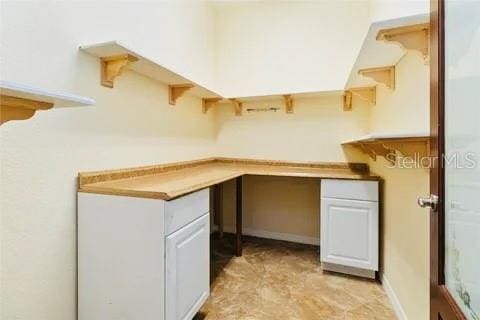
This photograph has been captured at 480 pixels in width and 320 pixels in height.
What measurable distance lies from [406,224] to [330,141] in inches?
56.6

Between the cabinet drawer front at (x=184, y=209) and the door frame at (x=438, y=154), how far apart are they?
108 centimetres

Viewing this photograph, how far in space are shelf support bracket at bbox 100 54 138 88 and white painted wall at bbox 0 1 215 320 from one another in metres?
0.04

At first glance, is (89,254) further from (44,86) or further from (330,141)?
(330,141)

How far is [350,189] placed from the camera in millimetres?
2168

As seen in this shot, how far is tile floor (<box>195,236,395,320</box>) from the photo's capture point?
66.7 inches

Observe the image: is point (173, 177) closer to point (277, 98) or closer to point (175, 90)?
point (175, 90)

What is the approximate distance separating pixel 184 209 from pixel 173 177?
56 cm

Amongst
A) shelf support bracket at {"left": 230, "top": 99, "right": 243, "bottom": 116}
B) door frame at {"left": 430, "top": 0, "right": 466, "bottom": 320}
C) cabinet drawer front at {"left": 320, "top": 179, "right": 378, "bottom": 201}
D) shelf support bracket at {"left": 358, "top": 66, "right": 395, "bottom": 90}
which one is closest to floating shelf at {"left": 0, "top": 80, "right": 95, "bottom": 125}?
door frame at {"left": 430, "top": 0, "right": 466, "bottom": 320}

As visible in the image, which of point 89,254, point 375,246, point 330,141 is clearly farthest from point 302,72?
point 89,254

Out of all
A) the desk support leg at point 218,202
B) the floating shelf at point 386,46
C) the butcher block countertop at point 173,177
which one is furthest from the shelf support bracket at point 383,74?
the desk support leg at point 218,202

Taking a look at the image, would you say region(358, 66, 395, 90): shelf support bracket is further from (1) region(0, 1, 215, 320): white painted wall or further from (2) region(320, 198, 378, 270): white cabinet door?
(1) region(0, 1, 215, 320): white painted wall

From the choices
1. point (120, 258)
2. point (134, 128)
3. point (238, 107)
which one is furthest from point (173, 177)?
point (238, 107)

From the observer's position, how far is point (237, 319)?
163 centimetres

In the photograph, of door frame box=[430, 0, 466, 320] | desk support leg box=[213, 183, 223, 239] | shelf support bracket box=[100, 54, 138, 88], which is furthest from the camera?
desk support leg box=[213, 183, 223, 239]
